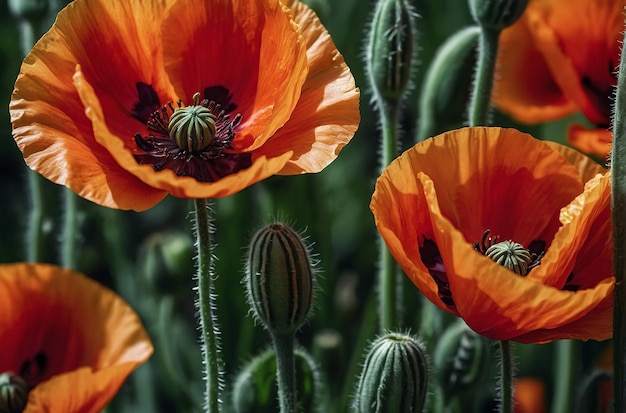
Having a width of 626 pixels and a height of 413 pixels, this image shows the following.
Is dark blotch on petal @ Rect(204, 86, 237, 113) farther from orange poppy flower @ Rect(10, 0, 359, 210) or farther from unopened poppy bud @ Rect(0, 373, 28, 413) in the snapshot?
unopened poppy bud @ Rect(0, 373, 28, 413)

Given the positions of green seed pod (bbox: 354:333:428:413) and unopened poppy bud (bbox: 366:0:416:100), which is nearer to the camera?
green seed pod (bbox: 354:333:428:413)

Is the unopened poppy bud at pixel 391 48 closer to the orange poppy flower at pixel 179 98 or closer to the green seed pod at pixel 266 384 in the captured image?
the orange poppy flower at pixel 179 98

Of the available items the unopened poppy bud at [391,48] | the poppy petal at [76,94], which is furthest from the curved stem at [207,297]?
the unopened poppy bud at [391,48]

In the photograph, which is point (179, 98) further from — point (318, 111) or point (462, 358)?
point (462, 358)

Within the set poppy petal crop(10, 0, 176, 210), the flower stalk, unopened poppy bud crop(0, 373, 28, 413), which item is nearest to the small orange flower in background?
the flower stalk

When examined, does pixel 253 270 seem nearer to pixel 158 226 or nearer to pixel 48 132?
pixel 48 132

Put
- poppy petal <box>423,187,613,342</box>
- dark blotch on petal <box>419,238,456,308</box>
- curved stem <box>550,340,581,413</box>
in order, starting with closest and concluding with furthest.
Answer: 1. poppy petal <box>423,187,613,342</box>
2. dark blotch on petal <box>419,238,456,308</box>
3. curved stem <box>550,340,581,413</box>

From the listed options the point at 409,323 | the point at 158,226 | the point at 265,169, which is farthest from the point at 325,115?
the point at 158,226
